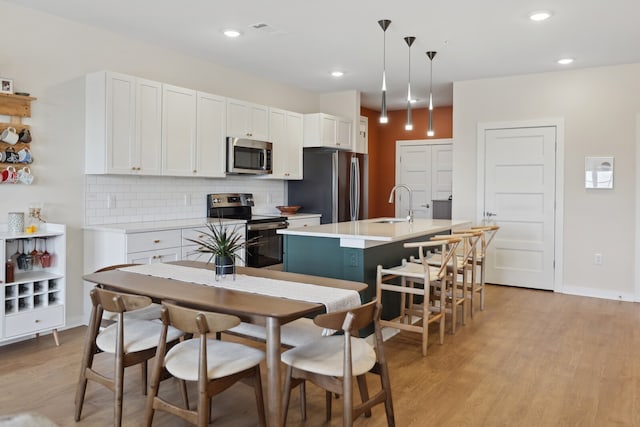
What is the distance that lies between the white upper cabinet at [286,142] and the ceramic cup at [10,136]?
9.37 feet

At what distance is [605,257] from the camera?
18.7 feet

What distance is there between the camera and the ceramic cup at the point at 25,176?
12.8 ft

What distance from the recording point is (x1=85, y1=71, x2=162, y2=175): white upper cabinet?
425 centimetres

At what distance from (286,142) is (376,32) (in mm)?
2163

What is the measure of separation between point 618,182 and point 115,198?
5.34 m

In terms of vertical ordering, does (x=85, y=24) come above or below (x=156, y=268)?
above

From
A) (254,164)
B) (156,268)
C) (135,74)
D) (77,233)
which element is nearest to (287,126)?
(254,164)

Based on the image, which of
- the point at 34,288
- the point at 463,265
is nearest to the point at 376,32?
the point at 463,265

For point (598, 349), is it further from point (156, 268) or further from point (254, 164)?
point (254, 164)

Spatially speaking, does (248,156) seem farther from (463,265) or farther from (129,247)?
(463,265)

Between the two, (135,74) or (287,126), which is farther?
(287,126)

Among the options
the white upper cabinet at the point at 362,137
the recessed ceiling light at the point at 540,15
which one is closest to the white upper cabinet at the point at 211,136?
the white upper cabinet at the point at 362,137

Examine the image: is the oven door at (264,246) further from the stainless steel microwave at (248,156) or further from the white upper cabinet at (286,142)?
the white upper cabinet at (286,142)

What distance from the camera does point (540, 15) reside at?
4.04 meters
